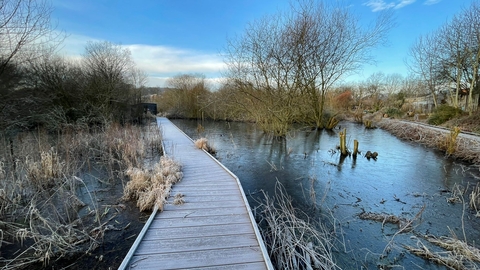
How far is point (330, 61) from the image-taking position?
11914mm

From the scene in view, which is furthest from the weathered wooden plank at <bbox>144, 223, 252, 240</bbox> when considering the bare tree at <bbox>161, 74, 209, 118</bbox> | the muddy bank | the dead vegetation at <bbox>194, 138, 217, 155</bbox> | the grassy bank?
the bare tree at <bbox>161, 74, 209, 118</bbox>

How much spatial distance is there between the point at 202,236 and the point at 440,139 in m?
10.3

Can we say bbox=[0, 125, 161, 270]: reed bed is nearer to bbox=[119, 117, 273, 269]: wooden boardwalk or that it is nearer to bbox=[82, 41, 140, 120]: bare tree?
bbox=[119, 117, 273, 269]: wooden boardwalk

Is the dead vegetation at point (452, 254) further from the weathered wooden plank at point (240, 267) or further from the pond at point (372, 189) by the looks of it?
the weathered wooden plank at point (240, 267)

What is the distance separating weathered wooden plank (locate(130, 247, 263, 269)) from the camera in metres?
1.94

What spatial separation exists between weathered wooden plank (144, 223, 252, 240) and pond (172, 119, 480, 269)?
4.06 ft

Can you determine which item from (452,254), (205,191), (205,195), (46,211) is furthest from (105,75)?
(452,254)

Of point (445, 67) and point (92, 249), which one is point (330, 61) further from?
point (92, 249)

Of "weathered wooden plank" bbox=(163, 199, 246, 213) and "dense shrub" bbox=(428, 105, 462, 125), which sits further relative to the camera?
"dense shrub" bbox=(428, 105, 462, 125)

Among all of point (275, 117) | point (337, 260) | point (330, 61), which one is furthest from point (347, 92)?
point (337, 260)

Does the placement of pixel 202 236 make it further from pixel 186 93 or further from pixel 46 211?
pixel 186 93

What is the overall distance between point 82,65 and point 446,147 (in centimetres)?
1743

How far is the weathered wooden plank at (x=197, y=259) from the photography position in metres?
1.94

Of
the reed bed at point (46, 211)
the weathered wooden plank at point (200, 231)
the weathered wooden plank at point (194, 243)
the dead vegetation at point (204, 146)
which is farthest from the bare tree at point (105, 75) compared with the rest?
the weathered wooden plank at point (194, 243)
